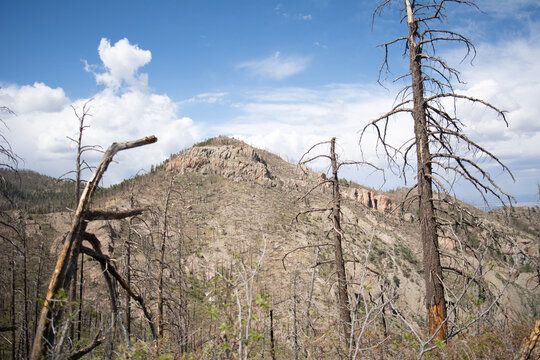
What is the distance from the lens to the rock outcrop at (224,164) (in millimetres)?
53500

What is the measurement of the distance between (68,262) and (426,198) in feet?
19.5

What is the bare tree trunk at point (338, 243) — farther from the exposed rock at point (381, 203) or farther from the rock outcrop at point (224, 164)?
the exposed rock at point (381, 203)

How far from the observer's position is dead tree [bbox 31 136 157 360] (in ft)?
9.33

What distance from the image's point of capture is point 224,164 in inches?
2168

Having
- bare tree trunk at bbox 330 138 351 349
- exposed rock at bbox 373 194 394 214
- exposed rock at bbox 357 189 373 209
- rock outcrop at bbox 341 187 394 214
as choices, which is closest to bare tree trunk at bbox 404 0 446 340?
bare tree trunk at bbox 330 138 351 349

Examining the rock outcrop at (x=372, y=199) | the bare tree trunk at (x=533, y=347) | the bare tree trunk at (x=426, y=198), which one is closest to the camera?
the bare tree trunk at (x=533, y=347)

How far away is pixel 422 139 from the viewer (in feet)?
19.3

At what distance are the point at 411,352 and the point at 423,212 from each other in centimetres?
258

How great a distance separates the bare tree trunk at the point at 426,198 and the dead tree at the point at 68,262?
17.5 ft

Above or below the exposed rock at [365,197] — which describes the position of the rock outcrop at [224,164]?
above

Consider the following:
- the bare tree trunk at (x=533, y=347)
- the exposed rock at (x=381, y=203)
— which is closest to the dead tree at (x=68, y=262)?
the bare tree trunk at (x=533, y=347)

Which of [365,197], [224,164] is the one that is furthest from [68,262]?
[365,197]

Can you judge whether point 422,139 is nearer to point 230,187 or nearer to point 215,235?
point 215,235

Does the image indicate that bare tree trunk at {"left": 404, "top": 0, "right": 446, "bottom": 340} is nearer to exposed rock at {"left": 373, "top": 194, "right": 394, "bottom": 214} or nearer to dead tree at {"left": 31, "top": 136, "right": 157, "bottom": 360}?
dead tree at {"left": 31, "top": 136, "right": 157, "bottom": 360}
